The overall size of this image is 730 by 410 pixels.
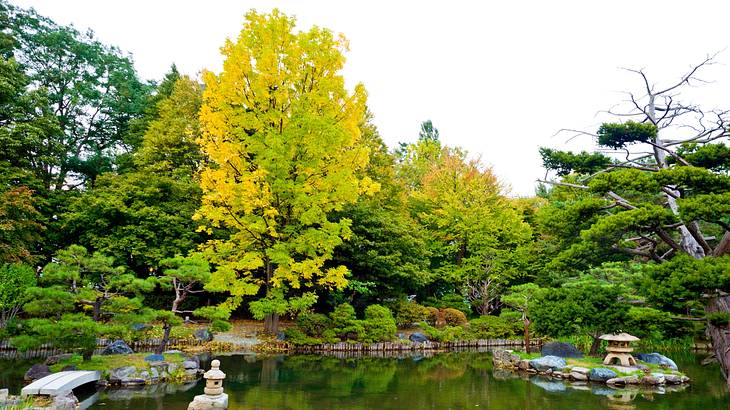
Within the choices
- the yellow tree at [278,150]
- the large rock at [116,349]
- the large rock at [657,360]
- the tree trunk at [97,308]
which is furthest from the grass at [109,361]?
the large rock at [657,360]

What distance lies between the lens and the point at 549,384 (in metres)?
10.1

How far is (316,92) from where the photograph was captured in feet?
46.2

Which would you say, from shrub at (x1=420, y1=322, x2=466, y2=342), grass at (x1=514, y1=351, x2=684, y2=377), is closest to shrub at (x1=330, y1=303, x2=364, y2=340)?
shrub at (x1=420, y1=322, x2=466, y2=342)

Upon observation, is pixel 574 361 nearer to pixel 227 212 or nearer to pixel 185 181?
pixel 227 212

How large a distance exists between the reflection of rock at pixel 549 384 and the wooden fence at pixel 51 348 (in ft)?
31.9

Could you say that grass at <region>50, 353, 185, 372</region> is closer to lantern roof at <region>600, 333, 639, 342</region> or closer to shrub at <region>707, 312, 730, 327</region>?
lantern roof at <region>600, 333, 639, 342</region>

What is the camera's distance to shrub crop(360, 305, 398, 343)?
15.6m

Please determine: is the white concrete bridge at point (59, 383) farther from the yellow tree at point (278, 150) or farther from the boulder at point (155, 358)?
the yellow tree at point (278, 150)

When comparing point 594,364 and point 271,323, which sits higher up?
point 271,323

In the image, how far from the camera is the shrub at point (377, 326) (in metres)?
15.6

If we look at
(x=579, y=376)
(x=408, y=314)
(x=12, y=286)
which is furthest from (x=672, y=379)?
(x=12, y=286)

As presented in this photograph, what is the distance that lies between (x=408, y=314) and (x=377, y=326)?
2.97 meters

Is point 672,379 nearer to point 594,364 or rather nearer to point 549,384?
point 594,364

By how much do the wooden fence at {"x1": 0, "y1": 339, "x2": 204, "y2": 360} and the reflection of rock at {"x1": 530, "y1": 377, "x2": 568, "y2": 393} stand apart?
9.72m
